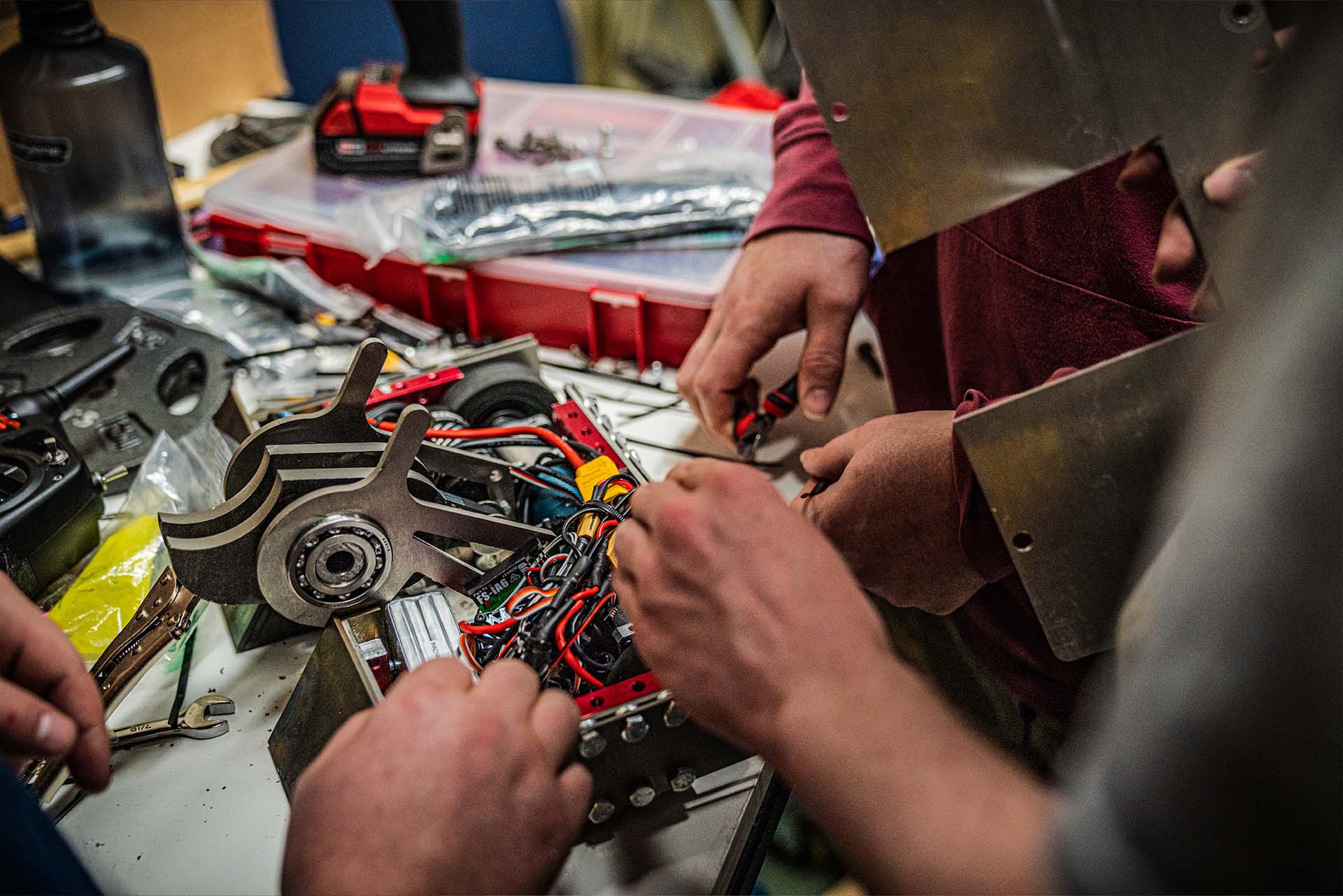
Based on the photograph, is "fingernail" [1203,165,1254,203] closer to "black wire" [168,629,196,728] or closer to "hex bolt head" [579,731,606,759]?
"hex bolt head" [579,731,606,759]

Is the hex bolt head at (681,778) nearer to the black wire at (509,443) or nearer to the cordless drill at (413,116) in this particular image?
the black wire at (509,443)

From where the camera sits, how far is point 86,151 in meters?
1.31

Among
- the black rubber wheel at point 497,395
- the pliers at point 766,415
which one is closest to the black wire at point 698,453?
the pliers at point 766,415

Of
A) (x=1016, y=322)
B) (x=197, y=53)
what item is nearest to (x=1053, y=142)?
(x=1016, y=322)

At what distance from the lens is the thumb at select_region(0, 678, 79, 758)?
594mm

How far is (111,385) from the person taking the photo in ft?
3.83

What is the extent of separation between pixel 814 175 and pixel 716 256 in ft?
0.82

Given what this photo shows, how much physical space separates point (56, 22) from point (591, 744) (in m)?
1.16

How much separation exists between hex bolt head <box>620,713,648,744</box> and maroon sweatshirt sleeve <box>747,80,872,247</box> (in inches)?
24.0

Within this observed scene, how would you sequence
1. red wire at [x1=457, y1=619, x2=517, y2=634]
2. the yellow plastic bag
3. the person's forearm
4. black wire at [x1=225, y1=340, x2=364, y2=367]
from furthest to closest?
1. black wire at [x1=225, y1=340, x2=364, y2=367]
2. the yellow plastic bag
3. red wire at [x1=457, y1=619, x2=517, y2=634]
4. the person's forearm

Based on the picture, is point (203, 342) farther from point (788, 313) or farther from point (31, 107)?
point (788, 313)

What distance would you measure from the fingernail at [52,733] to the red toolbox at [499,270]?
2.66 ft

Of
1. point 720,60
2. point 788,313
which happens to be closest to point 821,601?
point 788,313

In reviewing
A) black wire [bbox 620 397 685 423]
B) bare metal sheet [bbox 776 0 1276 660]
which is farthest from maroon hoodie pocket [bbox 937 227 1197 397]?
black wire [bbox 620 397 685 423]
